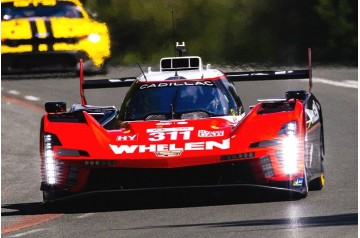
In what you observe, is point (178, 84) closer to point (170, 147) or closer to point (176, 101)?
point (176, 101)

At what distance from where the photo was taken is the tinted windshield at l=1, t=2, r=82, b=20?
2717cm

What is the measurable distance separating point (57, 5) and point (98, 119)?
12.9 metres

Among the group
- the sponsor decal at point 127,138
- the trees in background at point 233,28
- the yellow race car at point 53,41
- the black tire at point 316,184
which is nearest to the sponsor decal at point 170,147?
the sponsor decal at point 127,138

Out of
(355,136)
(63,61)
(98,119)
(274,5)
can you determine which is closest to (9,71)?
(63,61)

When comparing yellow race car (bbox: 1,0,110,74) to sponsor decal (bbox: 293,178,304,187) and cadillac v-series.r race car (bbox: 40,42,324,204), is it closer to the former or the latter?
cadillac v-series.r race car (bbox: 40,42,324,204)

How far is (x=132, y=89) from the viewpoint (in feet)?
49.4

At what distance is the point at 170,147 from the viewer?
1323cm

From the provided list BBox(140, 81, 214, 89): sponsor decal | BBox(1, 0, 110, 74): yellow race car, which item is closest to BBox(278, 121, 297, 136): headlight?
BBox(140, 81, 214, 89): sponsor decal

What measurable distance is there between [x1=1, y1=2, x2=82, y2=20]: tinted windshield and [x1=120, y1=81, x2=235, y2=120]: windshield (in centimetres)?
1225

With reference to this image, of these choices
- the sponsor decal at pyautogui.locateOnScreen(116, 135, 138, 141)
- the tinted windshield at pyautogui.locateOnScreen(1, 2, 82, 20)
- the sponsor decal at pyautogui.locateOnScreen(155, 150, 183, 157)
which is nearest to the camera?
the sponsor decal at pyautogui.locateOnScreen(155, 150, 183, 157)

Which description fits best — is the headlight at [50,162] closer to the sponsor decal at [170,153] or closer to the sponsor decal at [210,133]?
the sponsor decal at [170,153]

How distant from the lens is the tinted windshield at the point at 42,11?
89.1 ft

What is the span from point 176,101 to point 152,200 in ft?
3.73

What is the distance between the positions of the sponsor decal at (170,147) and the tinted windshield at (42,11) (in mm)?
13812
